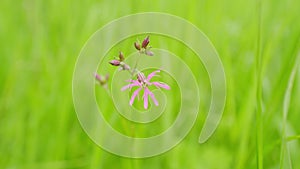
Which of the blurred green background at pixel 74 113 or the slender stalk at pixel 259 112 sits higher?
the blurred green background at pixel 74 113

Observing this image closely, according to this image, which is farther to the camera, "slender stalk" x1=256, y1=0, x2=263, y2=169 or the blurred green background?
the blurred green background

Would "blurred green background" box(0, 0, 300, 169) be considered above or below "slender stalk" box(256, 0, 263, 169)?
above

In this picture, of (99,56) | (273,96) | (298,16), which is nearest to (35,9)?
(99,56)

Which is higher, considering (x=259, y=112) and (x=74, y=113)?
(x=74, y=113)

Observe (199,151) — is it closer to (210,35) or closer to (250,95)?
(250,95)

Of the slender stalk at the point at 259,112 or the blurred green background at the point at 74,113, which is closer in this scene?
the slender stalk at the point at 259,112

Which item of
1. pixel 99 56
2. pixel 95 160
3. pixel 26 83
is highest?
pixel 26 83

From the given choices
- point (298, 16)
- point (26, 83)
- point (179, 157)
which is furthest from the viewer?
point (298, 16)

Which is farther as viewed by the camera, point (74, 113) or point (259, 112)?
point (74, 113)
